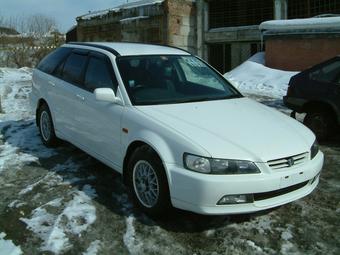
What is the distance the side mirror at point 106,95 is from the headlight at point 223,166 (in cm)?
134

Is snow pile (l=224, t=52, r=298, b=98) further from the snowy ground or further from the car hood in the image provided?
the snowy ground

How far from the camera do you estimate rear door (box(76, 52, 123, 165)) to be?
467 centimetres

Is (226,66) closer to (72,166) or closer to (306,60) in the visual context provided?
(306,60)

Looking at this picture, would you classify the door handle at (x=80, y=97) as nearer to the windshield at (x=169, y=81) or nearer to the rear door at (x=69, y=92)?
the rear door at (x=69, y=92)

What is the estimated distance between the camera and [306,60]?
16.0m

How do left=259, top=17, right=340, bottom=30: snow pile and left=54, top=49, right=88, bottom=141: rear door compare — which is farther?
left=259, top=17, right=340, bottom=30: snow pile

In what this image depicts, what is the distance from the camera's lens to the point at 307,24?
15.7 metres

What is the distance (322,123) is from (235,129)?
355cm

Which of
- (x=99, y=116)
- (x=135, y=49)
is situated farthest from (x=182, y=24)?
(x=99, y=116)

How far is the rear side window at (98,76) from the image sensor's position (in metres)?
4.96

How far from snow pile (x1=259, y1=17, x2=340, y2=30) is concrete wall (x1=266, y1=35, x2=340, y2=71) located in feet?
1.34

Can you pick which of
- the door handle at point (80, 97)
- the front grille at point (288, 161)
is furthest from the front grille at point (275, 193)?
the door handle at point (80, 97)

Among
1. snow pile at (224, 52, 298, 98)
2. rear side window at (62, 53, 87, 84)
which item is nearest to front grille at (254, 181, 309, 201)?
rear side window at (62, 53, 87, 84)

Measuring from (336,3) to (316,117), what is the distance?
13.5m
